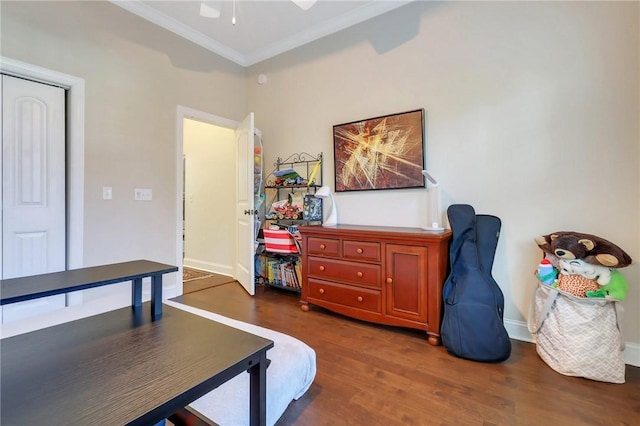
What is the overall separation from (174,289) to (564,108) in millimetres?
3789

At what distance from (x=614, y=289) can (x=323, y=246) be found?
1948mm

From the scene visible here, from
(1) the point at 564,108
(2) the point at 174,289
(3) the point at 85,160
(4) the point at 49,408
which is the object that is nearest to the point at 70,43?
(3) the point at 85,160

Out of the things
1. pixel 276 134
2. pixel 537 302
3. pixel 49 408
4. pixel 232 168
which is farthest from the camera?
pixel 232 168

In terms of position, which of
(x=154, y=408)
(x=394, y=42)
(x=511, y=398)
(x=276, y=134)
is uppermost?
(x=394, y=42)

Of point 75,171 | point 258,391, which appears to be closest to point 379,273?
point 258,391

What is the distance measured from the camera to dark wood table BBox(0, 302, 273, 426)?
59 centimetres

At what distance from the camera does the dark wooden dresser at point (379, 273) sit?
2.15 meters

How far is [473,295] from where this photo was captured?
6.51 ft

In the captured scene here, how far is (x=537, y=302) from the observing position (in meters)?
Result: 2.00

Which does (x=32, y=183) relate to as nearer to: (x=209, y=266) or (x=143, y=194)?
(x=143, y=194)

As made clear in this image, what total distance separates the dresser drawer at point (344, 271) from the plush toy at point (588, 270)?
47.1 inches

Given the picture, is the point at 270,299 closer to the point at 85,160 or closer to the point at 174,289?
the point at 174,289

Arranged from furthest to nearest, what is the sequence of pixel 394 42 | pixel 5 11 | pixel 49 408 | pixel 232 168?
1. pixel 232 168
2. pixel 394 42
3. pixel 5 11
4. pixel 49 408

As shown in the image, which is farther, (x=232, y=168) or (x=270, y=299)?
(x=232, y=168)
